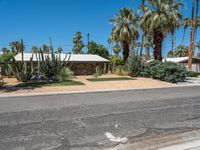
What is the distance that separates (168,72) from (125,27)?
11.8 meters

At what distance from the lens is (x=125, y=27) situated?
105 feet

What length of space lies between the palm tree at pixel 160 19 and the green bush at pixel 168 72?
3233 mm

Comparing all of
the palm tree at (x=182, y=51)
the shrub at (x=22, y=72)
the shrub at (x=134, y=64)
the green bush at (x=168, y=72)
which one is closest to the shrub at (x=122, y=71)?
the shrub at (x=134, y=64)

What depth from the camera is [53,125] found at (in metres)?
6.59

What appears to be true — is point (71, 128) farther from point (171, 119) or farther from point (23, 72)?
point (23, 72)

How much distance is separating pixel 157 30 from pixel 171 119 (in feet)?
69.1

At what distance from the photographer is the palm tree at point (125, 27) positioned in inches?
1259

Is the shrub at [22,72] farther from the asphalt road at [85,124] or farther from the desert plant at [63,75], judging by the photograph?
the asphalt road at [85,124]

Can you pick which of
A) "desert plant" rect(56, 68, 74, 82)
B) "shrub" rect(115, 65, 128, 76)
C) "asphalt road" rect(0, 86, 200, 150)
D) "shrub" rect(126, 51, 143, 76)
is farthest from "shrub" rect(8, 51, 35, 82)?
"asphalt road" rect(0, 86, 200, 150)

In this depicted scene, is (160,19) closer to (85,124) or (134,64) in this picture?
(134,64)

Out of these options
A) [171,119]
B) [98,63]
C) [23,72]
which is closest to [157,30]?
[98,63]

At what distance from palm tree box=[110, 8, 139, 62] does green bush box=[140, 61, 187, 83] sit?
8.25 metres

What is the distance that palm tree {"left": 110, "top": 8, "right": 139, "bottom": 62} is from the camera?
32.0 m

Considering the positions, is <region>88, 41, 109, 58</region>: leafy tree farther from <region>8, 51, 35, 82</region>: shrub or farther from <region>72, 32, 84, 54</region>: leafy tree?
<region>8, 51, 35, 82</region>: shrub
